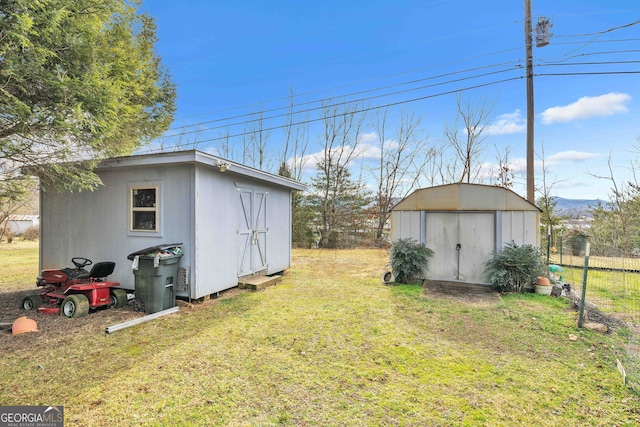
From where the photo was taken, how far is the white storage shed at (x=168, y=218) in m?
5.13

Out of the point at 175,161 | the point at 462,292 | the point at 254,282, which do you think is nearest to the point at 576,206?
the point at 462,292

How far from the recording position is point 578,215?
37.3 feet

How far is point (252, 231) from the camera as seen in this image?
22.0 ft

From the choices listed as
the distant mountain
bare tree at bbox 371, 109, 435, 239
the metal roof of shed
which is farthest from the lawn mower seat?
the distant mountain

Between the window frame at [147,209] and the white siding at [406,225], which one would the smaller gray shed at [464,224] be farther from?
the window frame at [147,209]

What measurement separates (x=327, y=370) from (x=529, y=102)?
27.2ft

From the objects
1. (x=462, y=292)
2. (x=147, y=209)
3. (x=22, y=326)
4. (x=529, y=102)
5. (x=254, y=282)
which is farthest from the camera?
(x=529, y=102)

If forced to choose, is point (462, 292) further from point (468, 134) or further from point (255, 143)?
point (255, 143)

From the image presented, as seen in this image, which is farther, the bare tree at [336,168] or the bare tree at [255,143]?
the bare tree at [255,143]

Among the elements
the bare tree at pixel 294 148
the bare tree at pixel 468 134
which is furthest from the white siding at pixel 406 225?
the bare tree at pixel 294 148

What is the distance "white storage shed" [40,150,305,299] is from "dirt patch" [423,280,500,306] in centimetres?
405

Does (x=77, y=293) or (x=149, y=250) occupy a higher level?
(x=149, y=250)

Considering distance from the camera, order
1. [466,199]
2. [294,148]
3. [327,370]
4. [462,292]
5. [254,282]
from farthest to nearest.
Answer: [294,148] → [466,199] → [254,282] → [462,292] → [327,370]

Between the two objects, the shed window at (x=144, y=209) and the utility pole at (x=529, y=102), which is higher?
the utility pole at (x=529, y=102)
